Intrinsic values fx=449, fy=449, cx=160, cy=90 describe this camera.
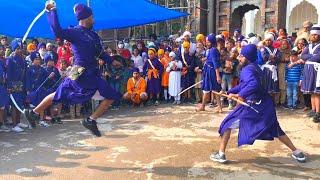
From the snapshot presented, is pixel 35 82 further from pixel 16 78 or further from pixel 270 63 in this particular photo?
pixel 270 63

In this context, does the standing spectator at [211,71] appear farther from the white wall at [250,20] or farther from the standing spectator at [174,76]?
the white wall at [250,20]

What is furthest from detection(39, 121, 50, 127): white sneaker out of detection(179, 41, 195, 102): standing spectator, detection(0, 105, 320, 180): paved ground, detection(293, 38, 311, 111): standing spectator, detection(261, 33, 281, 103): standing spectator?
detection(293, 38, 311, 111): standing spectator

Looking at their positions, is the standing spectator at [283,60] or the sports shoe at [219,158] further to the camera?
the standing spectator at [283,60]

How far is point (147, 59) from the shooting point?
11.3 m

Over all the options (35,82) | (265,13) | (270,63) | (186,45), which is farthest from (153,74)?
(265,13)

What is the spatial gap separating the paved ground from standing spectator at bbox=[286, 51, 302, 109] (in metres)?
1.08

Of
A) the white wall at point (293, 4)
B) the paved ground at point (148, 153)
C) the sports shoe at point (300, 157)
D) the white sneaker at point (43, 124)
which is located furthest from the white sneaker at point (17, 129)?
the white wall at point (293, 4)

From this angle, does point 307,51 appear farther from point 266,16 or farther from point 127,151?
point 266,16

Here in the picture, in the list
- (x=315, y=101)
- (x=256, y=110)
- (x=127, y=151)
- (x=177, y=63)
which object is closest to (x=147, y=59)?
(x=177, y=63)

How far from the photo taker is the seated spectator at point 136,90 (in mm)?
10797

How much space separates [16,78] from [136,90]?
3.39 metres

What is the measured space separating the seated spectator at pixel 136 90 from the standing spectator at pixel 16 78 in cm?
306

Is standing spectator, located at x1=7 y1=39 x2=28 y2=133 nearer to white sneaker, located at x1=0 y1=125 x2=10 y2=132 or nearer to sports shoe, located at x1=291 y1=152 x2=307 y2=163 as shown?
white sneaker, located at x1=0 y1=125 x2=10 y2=132

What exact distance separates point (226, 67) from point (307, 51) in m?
2.16
